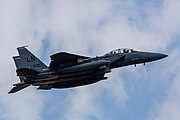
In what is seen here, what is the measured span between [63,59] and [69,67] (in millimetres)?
1162

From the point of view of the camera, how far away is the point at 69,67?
161 feet

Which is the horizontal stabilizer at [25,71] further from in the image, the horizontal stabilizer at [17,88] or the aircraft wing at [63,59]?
the horizontal stabilizer at [17,88]

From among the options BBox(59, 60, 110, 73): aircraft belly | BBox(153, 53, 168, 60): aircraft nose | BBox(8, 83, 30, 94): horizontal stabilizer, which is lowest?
BBox(8, 83, 30, 94): horizontal stabilizer

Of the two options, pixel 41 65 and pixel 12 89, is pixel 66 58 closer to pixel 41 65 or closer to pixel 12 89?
pixel 41 65

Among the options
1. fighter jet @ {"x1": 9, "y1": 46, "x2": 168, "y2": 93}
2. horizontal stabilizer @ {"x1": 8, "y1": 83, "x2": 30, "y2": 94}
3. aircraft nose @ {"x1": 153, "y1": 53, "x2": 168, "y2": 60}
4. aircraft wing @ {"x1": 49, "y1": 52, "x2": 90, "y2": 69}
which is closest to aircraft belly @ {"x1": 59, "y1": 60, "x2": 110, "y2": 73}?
fighter jet @ {"x1": 9, "y1": 46, "x2": 168, "y2": 93}

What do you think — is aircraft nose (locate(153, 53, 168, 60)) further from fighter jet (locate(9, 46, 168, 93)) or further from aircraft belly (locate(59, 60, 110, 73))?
aircraft belly (locate(59, 60, 110, 73))

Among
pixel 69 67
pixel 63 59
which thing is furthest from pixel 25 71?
pixel 69 67

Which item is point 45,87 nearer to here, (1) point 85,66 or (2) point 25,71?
(2) point 25,71

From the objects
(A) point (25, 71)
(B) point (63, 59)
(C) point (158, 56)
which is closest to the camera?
(A) point (25, 71)

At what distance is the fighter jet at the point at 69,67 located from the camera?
4828 cm

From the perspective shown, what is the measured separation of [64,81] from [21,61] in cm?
551

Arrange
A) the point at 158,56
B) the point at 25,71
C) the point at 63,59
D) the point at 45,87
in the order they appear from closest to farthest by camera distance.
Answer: the point at 25,71, the point at 63,59, the point at 45,87, the point at 158,56

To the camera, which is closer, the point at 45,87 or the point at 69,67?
the point at 69,67

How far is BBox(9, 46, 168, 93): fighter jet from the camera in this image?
48.3 meters
